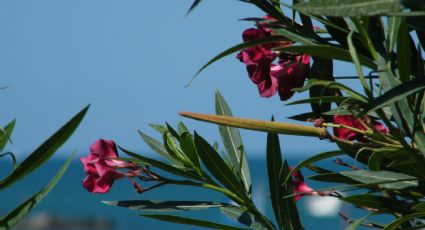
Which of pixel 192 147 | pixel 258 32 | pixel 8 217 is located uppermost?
pixel 258 32

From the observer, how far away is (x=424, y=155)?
2.69ft

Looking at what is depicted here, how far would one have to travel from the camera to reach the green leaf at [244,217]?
1.06m

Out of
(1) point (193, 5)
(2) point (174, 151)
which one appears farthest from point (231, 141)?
(1) point (193, 5)

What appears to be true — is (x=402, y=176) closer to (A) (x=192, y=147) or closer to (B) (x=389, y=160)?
(B) (x=389, y=160)

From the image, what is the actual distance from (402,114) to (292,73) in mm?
200

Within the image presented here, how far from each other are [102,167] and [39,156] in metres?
0.28

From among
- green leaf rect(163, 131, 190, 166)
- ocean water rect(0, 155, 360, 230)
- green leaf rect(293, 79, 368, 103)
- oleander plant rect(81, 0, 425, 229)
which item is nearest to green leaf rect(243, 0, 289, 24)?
oleander plant rect(81, 0, 425, 229)

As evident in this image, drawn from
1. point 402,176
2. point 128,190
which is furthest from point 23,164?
point 128,190

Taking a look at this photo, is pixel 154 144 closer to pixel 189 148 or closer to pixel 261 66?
pixel 189 148

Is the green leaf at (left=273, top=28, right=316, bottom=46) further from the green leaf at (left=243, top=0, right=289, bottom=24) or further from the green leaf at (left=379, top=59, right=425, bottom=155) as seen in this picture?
the green leaf at (left=379, top=59, right=425, bottom=155)

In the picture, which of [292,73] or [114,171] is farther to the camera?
[114,171]

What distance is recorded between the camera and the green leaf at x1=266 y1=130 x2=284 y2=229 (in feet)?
3.43

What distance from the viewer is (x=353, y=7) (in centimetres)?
63

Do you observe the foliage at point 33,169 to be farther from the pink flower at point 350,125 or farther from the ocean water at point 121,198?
the ocean water at point 121,198
